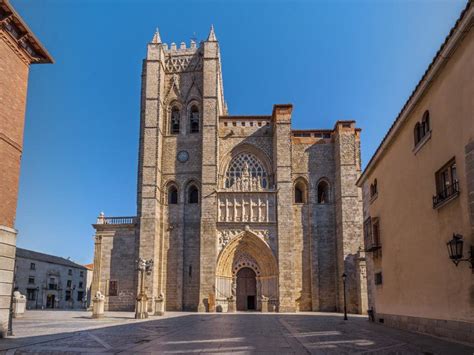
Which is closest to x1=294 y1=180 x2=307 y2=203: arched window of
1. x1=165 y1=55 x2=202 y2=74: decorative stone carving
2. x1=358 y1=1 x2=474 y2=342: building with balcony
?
x1=165 y1=55 x2=202 y2=74: decorative stone carving

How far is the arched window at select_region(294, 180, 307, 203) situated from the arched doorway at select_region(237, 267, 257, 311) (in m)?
5.78

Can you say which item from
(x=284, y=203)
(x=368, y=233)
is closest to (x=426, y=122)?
(x=368, y=233)

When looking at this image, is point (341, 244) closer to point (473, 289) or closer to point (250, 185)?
point (250, 185)

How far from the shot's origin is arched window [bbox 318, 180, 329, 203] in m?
32.0

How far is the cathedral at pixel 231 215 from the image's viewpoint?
29516mm

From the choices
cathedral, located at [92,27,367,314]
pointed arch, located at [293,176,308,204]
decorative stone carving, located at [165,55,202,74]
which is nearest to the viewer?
cathedral, located at [92,27,367,314]

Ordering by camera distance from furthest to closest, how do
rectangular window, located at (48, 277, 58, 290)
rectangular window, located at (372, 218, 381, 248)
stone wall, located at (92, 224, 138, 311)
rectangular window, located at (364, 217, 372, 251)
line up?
rectangular window, located at (48, 277, 58, 290) → stone wall, located at (92, 224, 138, 311) → rectangular window, located at (364, 217, 372, 251) → rectangular window, located at (372, 218, 381, 248)

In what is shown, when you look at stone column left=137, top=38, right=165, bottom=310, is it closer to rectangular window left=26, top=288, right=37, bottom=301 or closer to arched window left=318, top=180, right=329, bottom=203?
arched window left=318, top=180, right=329, bottom=203

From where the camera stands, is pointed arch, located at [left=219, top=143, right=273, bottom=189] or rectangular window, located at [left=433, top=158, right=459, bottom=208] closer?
rectangular window, located at [left=433, top=158, right=459, bottom=208]

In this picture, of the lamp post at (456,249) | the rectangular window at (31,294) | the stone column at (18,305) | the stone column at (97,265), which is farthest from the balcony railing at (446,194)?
the rectangular window at (31,294)

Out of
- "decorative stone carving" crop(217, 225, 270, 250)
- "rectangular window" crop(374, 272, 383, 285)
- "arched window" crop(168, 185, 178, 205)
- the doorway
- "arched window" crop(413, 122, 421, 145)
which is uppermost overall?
"arched window" crop(168, 185, 178, 205)

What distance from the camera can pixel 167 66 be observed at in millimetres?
33875

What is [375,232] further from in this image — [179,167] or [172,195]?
[172,195]

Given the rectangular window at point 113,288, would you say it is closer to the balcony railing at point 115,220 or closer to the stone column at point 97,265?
the stone column at point 97,265
